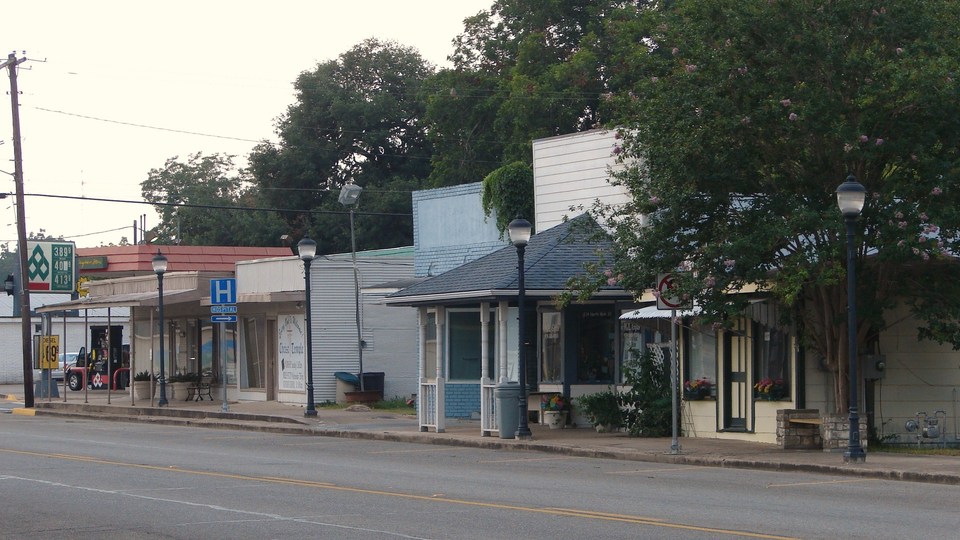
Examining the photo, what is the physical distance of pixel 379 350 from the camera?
3675cm

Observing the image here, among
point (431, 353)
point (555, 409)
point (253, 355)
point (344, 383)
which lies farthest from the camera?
point (253, 355)

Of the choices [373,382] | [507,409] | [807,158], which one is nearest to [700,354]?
[507,409]

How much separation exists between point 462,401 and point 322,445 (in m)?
5.67

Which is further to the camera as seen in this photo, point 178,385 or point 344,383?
point 178,385

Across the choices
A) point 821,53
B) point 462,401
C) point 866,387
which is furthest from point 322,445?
point 821,53

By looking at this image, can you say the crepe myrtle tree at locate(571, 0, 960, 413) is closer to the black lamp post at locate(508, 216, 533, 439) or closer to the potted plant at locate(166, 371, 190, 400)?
the black lamp post at locate(508, 216, 533, 439)

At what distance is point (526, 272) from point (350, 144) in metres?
41.6

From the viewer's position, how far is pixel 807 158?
20797mm

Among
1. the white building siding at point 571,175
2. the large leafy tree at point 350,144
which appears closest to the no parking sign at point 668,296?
the white building siding at point 571,175

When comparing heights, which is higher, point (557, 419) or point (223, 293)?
point (223, 293)

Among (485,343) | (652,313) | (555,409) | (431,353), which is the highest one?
(652,313)

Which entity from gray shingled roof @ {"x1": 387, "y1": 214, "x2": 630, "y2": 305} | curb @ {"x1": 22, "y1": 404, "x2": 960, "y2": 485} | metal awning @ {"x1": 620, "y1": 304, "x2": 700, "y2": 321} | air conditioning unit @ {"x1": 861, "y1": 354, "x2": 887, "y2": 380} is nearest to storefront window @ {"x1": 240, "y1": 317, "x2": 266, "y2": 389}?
curb @ {"x1": 22, "y1": 404, "x2": 960, "y2": 485}

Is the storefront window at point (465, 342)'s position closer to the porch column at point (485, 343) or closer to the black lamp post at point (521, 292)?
the porch column at point (485, 343)

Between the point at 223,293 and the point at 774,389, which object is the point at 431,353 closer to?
the point at 223,293
